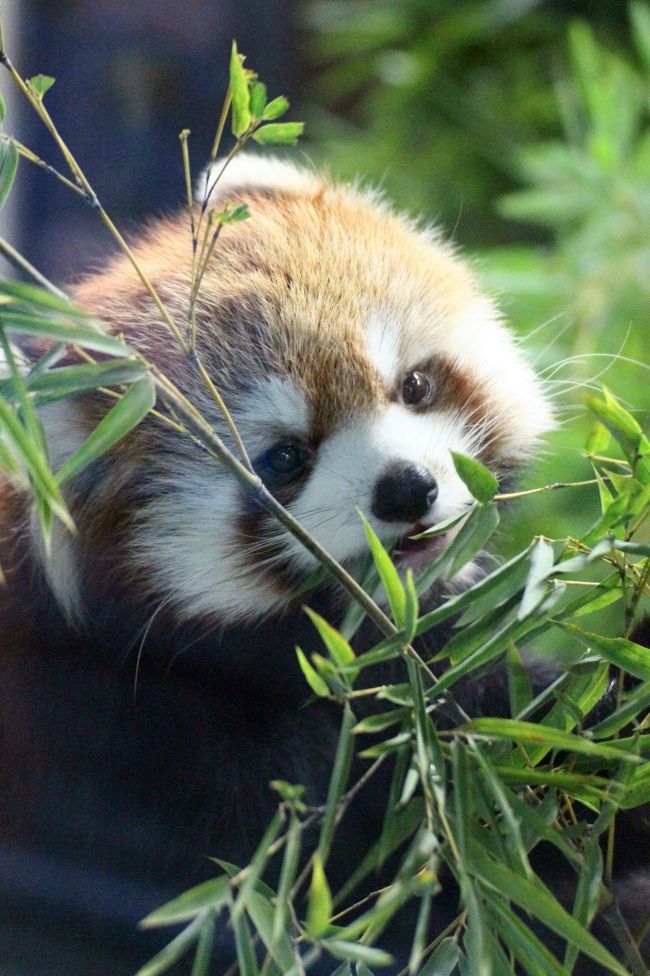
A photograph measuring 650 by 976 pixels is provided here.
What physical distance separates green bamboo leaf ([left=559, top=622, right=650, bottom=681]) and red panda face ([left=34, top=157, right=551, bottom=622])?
23cm

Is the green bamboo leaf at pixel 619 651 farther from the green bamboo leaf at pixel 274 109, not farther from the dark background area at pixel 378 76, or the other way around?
the dark background area at pixel 378 76

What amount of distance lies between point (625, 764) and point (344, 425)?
0.41m

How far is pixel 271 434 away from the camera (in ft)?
3.31

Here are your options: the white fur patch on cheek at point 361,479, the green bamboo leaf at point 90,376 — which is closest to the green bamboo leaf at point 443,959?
the white fur patch on cheek at point 361,479

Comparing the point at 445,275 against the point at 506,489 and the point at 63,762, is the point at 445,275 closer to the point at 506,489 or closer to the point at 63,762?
the point at 506,489

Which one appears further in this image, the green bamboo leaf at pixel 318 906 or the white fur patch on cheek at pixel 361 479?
the white fur patch on cheek at pixel 361 479

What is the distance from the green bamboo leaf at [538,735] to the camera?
2.12 feet

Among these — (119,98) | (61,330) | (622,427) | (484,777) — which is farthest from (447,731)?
(119,98)

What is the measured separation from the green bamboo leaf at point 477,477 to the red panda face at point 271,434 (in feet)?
0.59

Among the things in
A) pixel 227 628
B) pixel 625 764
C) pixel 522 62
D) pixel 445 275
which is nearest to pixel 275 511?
pixel 625 764

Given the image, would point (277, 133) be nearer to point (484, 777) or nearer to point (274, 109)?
point (274, 109)

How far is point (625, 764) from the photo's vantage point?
0.73m

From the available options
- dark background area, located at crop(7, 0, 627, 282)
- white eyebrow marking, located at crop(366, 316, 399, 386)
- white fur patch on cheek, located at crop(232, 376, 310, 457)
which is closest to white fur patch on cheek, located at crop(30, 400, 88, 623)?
white fur patch on cheek, located at crop(232, 376, 310, 457)

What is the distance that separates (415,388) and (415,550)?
20 cm
